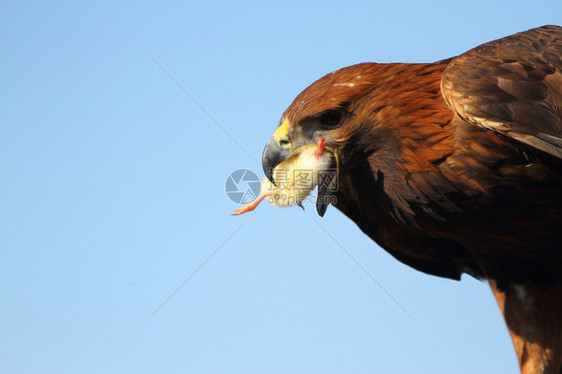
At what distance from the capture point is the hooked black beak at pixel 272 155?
3.53 m

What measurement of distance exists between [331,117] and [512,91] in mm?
917

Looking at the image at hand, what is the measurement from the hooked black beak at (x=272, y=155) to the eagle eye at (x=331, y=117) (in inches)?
9.8

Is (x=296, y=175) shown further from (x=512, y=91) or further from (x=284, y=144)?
(x=512, y=91)

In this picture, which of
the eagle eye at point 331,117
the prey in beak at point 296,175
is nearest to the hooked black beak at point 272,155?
the prey in beak at point 296,175

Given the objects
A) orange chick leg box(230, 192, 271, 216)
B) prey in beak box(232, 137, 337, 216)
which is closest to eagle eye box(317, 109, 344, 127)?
prey in beak box(232, 137, 337, 216)

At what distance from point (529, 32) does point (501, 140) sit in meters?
1.00

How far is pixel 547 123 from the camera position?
3.10m

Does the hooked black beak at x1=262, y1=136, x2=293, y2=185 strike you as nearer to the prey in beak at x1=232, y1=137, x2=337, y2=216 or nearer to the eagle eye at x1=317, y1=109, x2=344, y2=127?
the prey in beak at x1=232, y1=137, x2=337, y2=216

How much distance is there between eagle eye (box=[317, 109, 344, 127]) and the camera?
3.44m

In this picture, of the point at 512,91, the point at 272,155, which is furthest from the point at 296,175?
the point at 512,91

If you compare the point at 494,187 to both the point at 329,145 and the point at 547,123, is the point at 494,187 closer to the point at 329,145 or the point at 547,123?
the point at 547,123

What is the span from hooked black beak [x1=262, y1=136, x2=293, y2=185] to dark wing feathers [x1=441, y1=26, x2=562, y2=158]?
2.98ft

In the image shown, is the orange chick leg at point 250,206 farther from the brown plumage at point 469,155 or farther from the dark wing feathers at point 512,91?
the dark wing feathers at point 512,91

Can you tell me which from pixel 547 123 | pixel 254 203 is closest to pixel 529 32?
pixel 547 123
